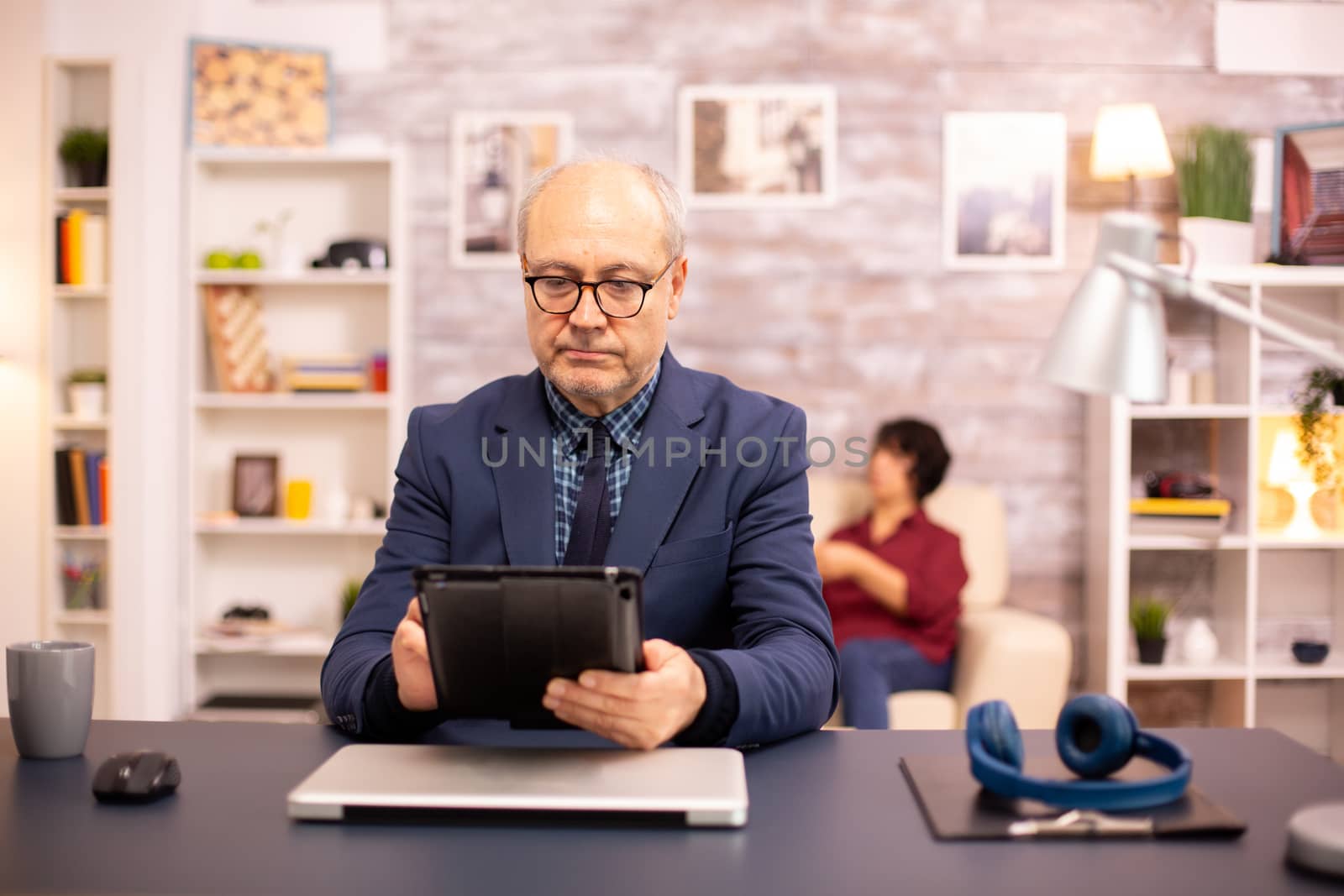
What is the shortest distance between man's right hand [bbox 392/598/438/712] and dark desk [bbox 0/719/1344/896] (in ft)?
0.44

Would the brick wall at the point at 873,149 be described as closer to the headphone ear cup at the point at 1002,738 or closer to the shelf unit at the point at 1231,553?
the shelf unit at the point at 1231,553

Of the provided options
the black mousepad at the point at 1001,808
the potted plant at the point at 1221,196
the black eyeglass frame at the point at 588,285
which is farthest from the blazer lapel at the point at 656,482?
the potted plant at the point at 1221,196

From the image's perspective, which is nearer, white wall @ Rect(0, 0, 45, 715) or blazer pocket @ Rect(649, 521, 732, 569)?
blazer pocket @ Rect(649, 521, 732, 569)

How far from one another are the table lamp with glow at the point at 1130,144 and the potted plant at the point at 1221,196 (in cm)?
13

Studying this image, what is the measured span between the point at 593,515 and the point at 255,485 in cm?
248

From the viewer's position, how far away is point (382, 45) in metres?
3.82

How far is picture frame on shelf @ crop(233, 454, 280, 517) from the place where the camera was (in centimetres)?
373

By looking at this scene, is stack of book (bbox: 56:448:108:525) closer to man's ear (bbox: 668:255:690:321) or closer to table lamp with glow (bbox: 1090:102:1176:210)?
man's ear (bbox: 668:255:690:321)

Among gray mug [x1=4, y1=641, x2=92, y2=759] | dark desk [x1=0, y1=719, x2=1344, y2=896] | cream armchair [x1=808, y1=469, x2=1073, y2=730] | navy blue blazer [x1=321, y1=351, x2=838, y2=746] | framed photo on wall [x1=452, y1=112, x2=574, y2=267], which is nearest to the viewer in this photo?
dark desk [x1=0, y1=719, x2=1344, y2=896]

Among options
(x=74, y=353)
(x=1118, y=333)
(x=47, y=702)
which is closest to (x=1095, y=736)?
(x=1118, y=333)

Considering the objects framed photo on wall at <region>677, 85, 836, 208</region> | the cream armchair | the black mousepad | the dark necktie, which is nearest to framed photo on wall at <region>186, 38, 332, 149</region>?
framed photo on wall at <region>677, 85, 836, 208</region>

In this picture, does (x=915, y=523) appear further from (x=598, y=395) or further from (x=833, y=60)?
(x=598, y=395)

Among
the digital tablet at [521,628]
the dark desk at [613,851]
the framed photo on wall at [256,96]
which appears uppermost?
the framed photo on wall at [256,96]

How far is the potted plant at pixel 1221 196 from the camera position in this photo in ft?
11.6
